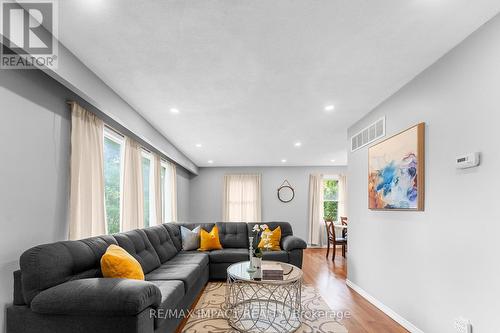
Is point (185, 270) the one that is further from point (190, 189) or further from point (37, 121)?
point (190, 189)

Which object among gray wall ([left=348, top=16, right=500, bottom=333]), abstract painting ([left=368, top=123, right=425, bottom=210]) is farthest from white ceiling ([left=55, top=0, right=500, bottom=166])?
abstract painting ([left=368, top=123, right=425, bottom=210])

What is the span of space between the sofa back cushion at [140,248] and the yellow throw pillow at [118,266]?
60 centimetres

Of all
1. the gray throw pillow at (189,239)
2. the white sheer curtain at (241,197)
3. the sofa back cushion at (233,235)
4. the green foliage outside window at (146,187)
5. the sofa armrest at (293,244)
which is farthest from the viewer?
the white sheer curtain at (241,197)

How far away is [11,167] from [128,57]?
47.6 inches

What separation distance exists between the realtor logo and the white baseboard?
3866 mm

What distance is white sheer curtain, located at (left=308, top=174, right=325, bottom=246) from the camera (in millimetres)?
8755

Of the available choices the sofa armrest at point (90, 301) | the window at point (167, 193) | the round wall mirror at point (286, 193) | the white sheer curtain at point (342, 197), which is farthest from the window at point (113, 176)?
the white sheer curtain at point (342, 197)

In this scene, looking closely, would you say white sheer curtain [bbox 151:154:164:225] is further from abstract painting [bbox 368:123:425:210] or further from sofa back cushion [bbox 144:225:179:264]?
abstract painting [bbox 368:123:425:210]

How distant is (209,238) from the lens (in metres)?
5.14

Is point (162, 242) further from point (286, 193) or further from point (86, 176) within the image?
point (286, 193)

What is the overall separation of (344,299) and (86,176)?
3.46 metres

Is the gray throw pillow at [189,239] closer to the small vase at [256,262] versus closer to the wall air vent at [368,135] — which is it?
the small vase at [256,262]

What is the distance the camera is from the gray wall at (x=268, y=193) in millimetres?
8930

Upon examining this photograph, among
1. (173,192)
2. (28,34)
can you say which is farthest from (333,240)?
(28,34)
